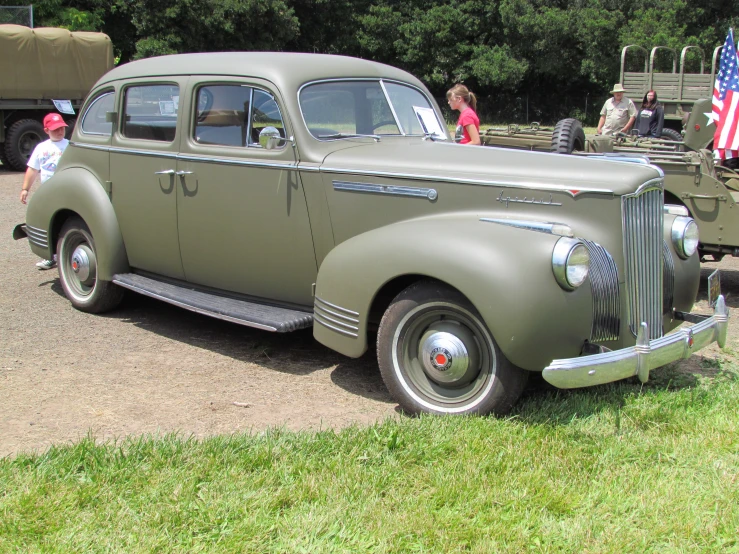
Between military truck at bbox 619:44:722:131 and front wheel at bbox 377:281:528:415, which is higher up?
military truck at bbox 619:44:722:131

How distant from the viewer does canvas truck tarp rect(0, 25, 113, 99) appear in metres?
14.9

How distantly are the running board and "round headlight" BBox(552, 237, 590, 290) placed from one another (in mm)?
1655

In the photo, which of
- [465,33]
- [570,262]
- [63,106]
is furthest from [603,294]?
[465,33]

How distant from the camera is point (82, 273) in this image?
6031mm

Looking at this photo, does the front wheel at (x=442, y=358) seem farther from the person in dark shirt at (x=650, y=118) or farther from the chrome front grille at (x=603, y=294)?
the person in dark shirt at (x=650, y=118)

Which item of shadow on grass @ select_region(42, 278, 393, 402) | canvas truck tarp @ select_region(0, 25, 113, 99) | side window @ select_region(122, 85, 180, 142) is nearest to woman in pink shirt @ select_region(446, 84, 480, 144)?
shadow on grass @ select_region(42, 278, 393, 402)

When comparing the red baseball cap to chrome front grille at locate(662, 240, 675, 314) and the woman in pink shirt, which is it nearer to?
the woman in pink shirt

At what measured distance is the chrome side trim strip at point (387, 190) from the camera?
4.25 m

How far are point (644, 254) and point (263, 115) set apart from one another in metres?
2.44

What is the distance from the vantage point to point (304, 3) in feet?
115

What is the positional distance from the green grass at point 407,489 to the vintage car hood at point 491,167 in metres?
1.19

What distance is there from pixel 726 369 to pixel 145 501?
3556 millimetres

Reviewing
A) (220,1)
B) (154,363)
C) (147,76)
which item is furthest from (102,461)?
(220,1)

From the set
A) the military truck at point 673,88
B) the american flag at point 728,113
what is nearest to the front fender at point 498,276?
the american flag at point 728,113
